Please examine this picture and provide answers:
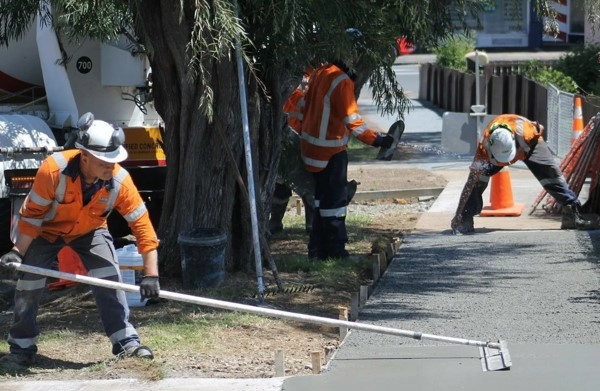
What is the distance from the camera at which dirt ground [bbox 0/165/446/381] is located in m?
6.57

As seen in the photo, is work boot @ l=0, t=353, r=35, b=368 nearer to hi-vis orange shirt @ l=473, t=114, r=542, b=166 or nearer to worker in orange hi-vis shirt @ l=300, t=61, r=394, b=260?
worker in orange hi-vis shirt @ l=300, t=61, r=394, b=260

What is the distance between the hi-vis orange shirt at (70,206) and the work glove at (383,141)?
11.2ft

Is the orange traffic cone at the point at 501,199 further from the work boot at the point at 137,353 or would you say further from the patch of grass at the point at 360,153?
the work boot at the point at 137,353

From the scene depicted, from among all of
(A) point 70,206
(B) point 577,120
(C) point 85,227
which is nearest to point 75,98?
(C) point 85,227

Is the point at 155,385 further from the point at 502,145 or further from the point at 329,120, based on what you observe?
the point at 502,145

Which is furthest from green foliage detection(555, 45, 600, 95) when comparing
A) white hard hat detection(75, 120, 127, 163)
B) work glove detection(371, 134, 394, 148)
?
white hard hat detection(75, 120, 127, 163)

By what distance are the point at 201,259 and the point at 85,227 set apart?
191 centimetres

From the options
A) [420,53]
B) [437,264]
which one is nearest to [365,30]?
[437,264]

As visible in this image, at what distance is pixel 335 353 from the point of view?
6.75 meters

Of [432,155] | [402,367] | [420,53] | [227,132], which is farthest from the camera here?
[420,53]

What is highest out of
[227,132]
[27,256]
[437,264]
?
[227,132]

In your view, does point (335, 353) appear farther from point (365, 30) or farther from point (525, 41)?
point (525, 41)

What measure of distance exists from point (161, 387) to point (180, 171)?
3.05 m

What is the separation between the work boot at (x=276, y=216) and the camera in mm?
11594
